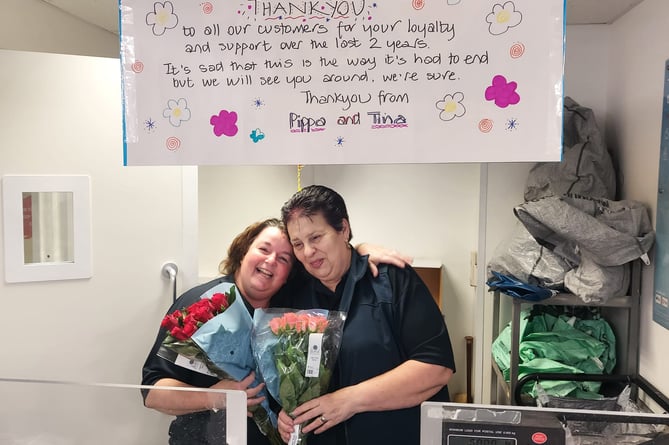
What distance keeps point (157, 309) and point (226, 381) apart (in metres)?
0.73

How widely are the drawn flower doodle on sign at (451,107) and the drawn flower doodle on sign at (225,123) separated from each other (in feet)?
1.40

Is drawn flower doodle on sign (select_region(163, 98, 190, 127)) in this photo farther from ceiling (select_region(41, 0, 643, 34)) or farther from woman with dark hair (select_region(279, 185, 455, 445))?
ceiling (select_region(41, 0, 643, 34))

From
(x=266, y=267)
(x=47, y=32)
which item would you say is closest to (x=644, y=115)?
(x=266, y=267)

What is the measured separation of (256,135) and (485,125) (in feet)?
1.55

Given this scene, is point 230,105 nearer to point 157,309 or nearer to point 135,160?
point 135,160

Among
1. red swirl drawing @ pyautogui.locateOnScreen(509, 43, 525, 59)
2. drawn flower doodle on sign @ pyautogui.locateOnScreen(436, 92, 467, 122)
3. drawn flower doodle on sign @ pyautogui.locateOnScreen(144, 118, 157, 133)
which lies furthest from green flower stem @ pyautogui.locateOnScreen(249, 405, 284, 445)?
red swirl drawing @ pyautogui.locateOnScreen(509, 43, 525, 59)

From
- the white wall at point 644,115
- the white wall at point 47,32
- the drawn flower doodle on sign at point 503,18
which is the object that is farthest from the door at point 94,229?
the white wall at point 644,115

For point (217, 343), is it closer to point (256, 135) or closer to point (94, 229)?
point (256, 135)

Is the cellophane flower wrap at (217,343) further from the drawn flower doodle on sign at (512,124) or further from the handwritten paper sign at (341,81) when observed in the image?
the drawn flower doodle on sign at (512,124)

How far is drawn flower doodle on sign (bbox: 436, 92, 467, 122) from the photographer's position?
1127 millimetres

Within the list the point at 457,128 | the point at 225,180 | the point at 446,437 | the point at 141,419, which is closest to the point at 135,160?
the point at 141,419

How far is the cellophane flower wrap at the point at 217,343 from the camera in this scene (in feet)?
4.12

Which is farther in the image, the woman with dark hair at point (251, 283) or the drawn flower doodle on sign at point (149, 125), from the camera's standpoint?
the woman with dark hair at point (251, 283)

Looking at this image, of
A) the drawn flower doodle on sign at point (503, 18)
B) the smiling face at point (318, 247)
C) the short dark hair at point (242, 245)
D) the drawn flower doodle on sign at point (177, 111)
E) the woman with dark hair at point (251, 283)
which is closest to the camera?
the drawn flower doodle on sign at point (503, 18)
